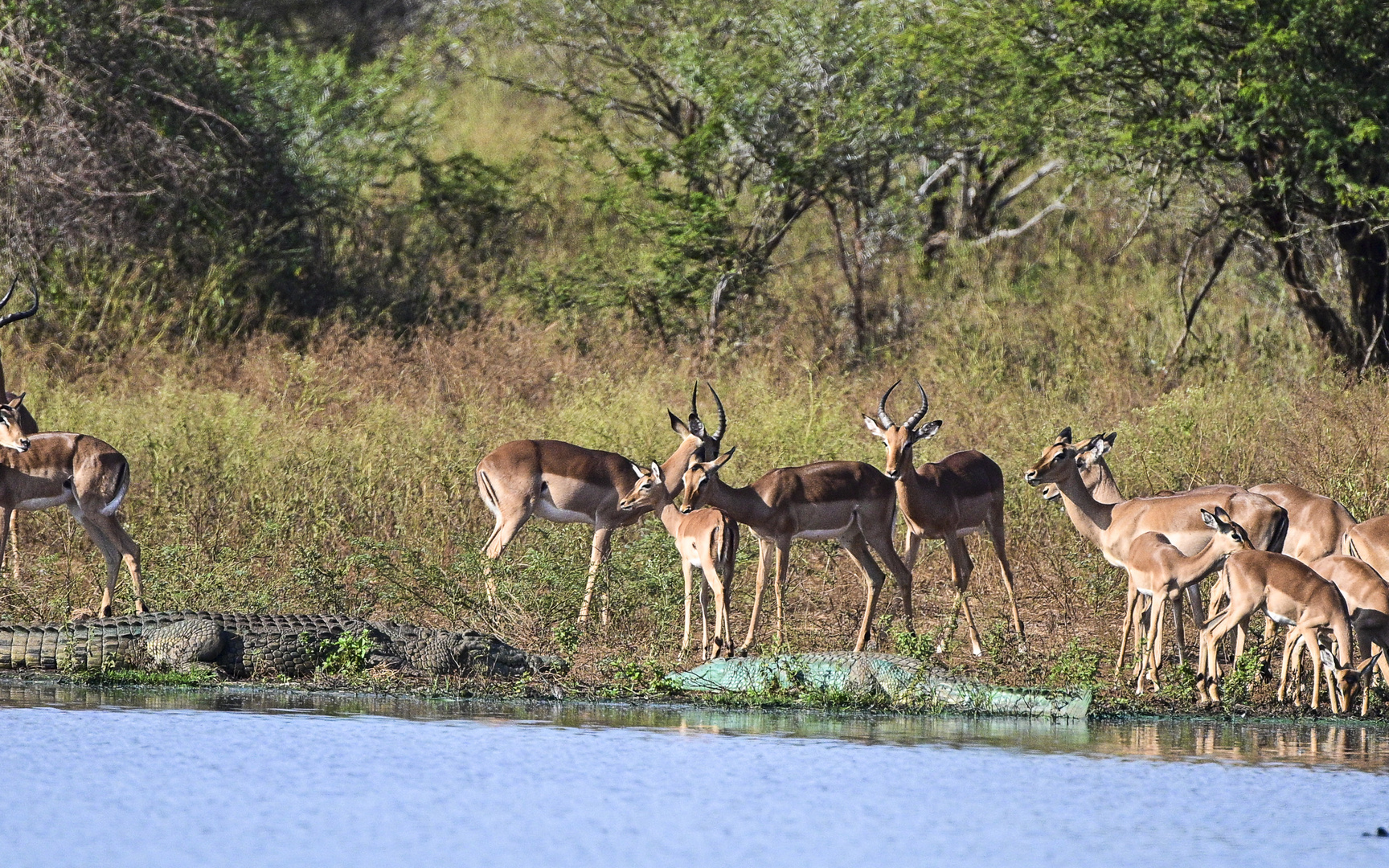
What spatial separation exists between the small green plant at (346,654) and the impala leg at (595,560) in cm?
148

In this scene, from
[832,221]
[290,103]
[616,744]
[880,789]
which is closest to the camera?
[880,789]

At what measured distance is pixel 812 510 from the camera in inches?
411

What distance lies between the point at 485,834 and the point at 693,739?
1840 mm

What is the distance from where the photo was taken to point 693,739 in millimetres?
7867

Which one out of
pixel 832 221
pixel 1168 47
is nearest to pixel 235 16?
pixel 832 221

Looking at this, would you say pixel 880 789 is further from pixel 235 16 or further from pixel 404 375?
pixel 235 16

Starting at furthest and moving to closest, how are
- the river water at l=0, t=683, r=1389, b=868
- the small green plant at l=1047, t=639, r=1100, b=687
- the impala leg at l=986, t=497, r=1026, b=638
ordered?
1. the impala leg at l=986, t=497, r=1026, b=638
2. the small green plant at l=1047, t=639, r=1100, b=687
3. the river water at l=0, t=683, r=1389, b=868

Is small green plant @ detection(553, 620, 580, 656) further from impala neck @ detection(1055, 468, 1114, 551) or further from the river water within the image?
impala neck @ detection(1055, 468, 1114, 551)

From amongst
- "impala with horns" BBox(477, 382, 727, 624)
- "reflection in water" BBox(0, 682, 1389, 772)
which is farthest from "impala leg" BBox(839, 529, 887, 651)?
"reflection in water" BBox(0, 682, 1389, 772)

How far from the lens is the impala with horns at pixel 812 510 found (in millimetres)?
10344

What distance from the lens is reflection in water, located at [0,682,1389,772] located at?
7.82 metres

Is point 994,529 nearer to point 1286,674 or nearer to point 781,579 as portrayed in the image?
point 781,579

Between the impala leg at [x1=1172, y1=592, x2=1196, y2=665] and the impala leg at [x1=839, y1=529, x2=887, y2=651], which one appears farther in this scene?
the impala leg at [x1=839, y1=529, x2=887, y2=651]

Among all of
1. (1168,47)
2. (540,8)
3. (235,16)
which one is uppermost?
(235,16)
